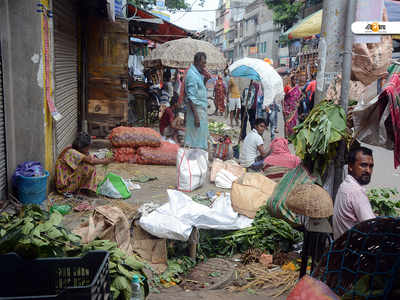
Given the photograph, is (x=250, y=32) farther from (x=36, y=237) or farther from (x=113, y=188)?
(x=36, y=237)

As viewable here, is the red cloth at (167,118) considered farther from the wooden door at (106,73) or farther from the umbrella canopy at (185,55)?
the umbrella canopy at (185,55)

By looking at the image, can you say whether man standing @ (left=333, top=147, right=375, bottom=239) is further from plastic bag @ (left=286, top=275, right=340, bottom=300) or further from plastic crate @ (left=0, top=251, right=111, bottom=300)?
plastic crate @ (left=0, top=251, right=111, bottom=300)

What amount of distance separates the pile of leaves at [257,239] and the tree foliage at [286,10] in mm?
28493

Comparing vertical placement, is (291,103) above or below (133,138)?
above

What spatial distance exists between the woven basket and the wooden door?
24.1 feet

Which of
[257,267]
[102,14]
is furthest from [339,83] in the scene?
[102,14]

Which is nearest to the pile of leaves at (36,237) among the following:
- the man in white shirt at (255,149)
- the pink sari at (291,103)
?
the man in white shirt at (255,149)

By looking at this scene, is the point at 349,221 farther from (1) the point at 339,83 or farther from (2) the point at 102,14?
(2) the point at 102,14

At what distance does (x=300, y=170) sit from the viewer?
3811 mm

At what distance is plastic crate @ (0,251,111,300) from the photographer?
214cm

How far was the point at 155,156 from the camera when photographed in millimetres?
8195

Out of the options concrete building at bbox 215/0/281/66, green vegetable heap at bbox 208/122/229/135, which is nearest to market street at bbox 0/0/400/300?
green vegetable heap at bbox 208/122/229/135

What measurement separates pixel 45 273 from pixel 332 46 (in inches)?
124

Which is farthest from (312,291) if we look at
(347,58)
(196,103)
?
(196,103)
